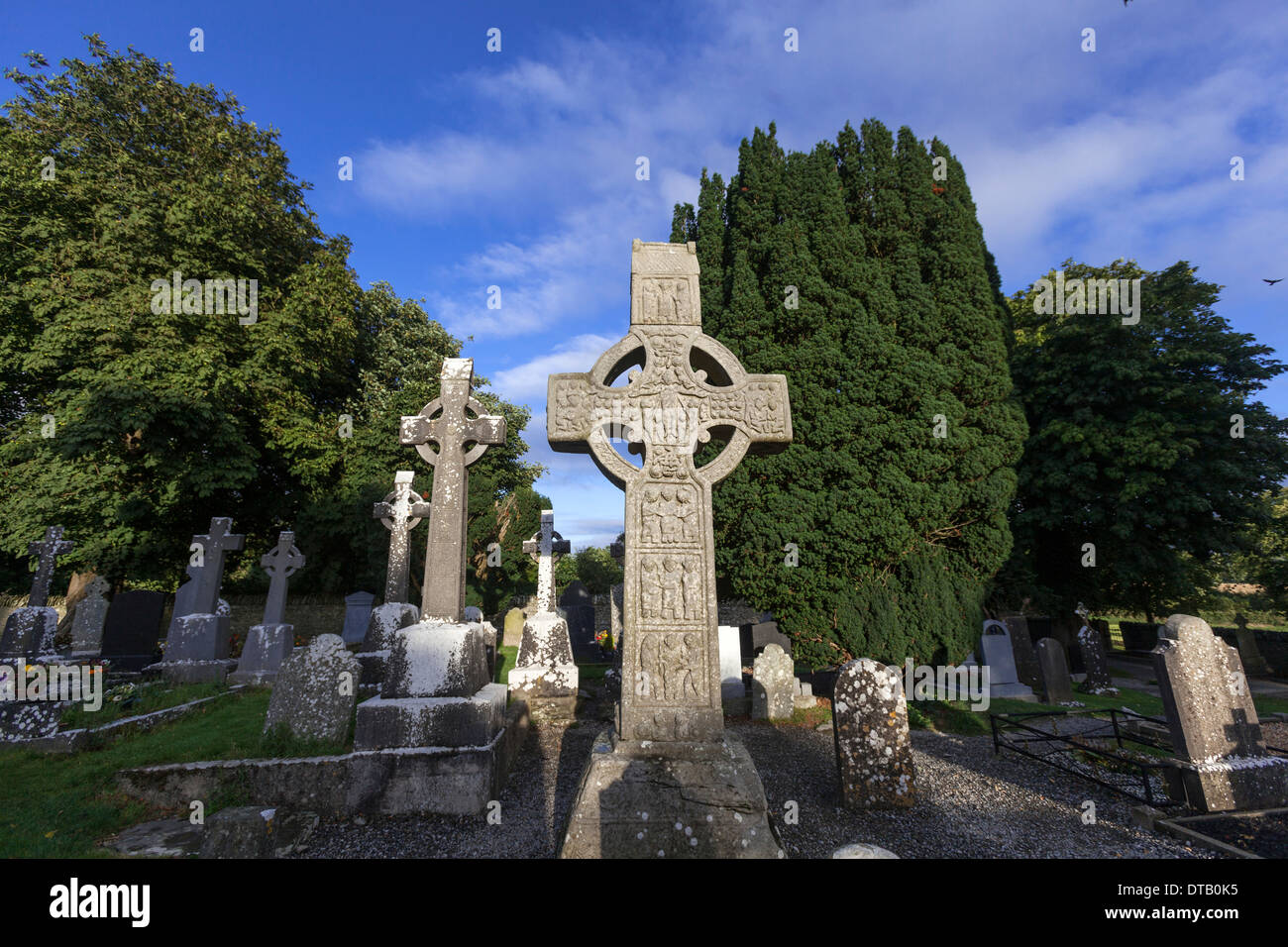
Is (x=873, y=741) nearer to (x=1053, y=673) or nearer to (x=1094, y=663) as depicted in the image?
(x=1053, y=673)

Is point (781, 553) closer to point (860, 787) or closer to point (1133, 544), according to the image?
point (860, 787)

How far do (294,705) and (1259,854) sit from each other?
8208 millimetres

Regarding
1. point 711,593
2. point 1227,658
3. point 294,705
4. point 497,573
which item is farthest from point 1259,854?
point 497,573

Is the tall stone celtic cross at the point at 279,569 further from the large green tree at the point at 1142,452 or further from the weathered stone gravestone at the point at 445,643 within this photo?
the large green tree at the point at 1142,452

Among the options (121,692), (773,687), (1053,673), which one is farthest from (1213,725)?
(121,692)

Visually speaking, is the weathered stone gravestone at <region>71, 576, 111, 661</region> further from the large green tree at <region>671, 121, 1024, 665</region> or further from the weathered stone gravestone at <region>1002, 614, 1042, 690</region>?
the weathered stone gravestone at <region>1002, 614, 1042, 690</region>

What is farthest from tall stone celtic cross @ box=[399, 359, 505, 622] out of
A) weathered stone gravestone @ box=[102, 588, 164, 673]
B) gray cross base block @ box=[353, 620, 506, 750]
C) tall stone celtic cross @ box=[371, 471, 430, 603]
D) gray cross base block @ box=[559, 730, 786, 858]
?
weathered stone gravestone @ box=[102, 588, 164, 673]

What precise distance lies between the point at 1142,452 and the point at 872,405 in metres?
6.75

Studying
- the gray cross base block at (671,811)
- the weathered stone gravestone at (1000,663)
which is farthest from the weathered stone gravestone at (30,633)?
the weathered stone gravestone at (1000,663)

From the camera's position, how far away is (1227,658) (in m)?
5.11

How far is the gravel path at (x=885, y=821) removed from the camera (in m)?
4.09

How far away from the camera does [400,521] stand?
10.8 metres

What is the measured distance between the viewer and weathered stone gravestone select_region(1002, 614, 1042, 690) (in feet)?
37.8

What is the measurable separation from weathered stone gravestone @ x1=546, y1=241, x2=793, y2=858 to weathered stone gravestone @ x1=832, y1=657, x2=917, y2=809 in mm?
2785
